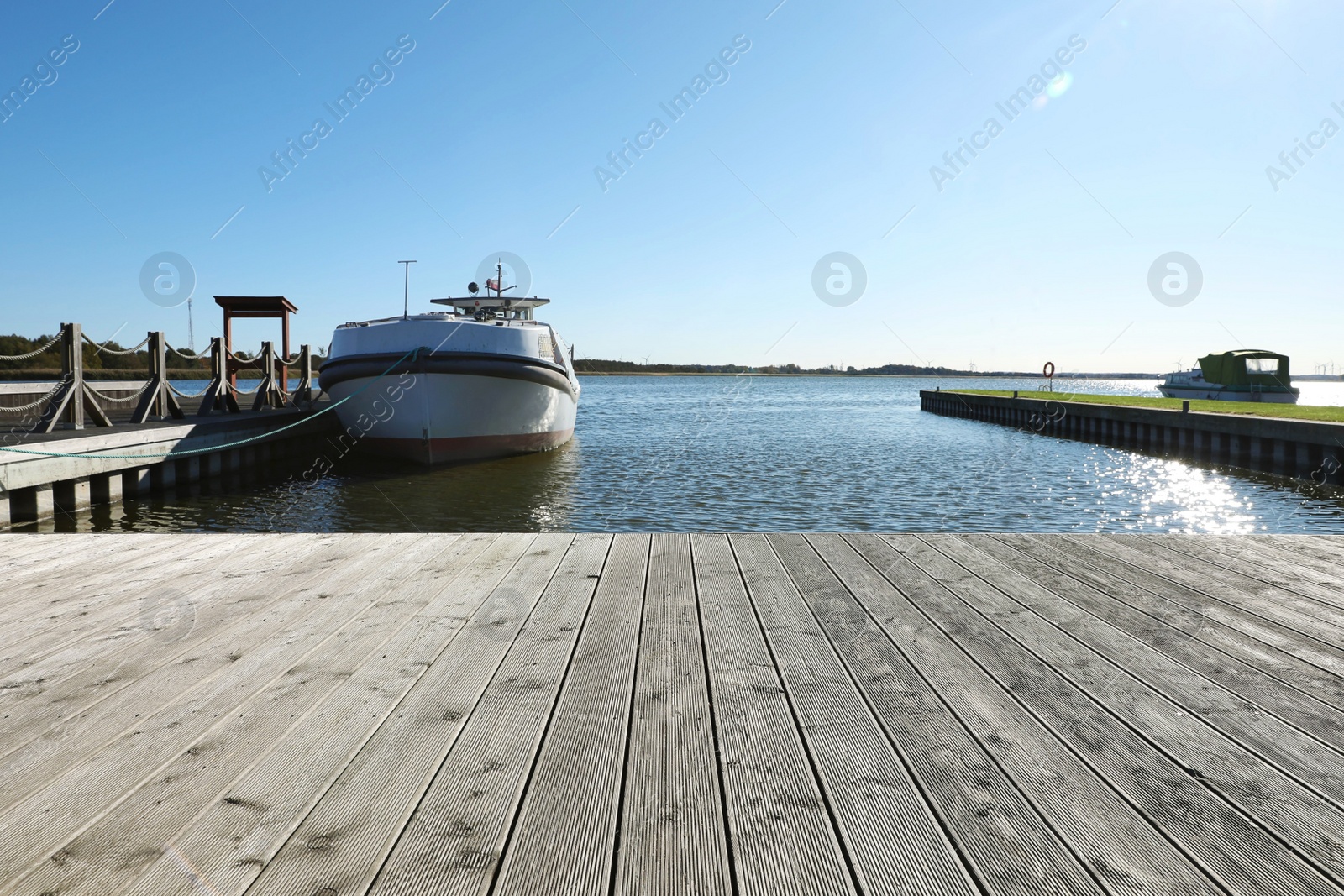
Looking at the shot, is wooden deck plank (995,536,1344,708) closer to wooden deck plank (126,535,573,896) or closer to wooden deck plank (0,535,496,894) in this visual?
wooden deck plank (126,535,573,896)

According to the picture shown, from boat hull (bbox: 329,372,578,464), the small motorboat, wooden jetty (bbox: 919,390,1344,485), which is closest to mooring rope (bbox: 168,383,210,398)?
boat hull (bbox: 329,372,578,464)

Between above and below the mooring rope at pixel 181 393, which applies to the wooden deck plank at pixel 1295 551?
below

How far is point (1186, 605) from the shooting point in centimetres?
310

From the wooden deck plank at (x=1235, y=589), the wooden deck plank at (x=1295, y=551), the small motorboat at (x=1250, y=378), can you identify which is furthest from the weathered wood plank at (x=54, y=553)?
the small motorboat at (x=1250, y=378)

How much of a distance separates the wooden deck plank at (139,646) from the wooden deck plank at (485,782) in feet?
3.22

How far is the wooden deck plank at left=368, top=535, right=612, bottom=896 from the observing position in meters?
1.38

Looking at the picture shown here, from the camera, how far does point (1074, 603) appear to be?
10.3 ft

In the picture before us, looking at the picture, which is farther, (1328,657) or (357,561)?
(357,561)

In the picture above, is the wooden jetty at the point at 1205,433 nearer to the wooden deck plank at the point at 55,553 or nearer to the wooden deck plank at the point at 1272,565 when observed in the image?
the wooden deck plank at the point at 1272,565

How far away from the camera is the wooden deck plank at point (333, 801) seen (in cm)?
138

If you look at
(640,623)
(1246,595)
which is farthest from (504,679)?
(1246,595)

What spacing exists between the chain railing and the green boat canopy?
3011cm

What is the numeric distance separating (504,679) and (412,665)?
0.33 metres

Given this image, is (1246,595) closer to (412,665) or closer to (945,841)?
(945,841)
